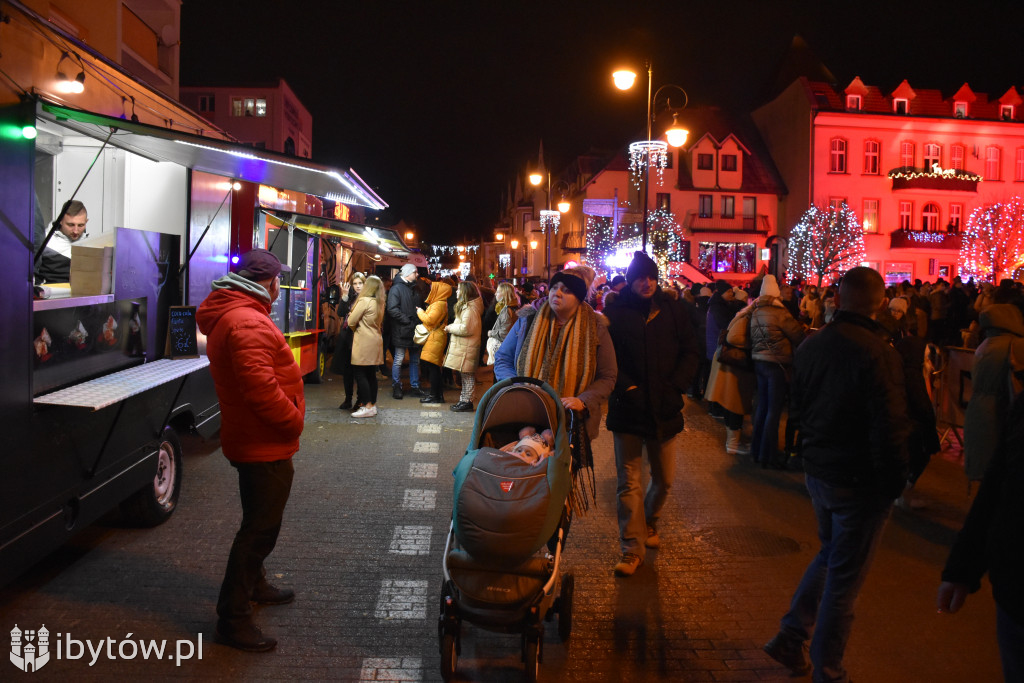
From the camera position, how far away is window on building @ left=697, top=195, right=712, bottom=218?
160ft

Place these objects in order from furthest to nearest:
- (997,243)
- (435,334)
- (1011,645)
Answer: (997,243) < (435,334) < (1011,645)

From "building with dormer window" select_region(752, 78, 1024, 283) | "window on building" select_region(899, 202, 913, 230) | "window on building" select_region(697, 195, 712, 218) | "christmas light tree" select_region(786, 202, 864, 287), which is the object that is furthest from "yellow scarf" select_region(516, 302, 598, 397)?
"window on building" select_region(899, 202, 913, 230)

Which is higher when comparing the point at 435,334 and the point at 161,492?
the point at 435,334

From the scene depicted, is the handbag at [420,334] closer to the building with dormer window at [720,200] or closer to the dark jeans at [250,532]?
the dark jeans at [250,532]

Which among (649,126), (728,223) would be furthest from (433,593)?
(728,223)

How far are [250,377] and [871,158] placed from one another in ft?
159

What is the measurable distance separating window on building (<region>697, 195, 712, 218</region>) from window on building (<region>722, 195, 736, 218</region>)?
864 mm

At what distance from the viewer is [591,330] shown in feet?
17.4

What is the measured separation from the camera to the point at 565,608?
14.6ft

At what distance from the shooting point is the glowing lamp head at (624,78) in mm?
14617

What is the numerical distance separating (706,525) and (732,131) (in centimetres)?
4696

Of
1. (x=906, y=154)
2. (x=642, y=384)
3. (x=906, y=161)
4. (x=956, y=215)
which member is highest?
(x=906, y=154)

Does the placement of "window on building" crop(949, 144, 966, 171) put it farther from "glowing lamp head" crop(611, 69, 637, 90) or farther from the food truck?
the food truck

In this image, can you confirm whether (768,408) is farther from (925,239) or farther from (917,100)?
(917,100)
